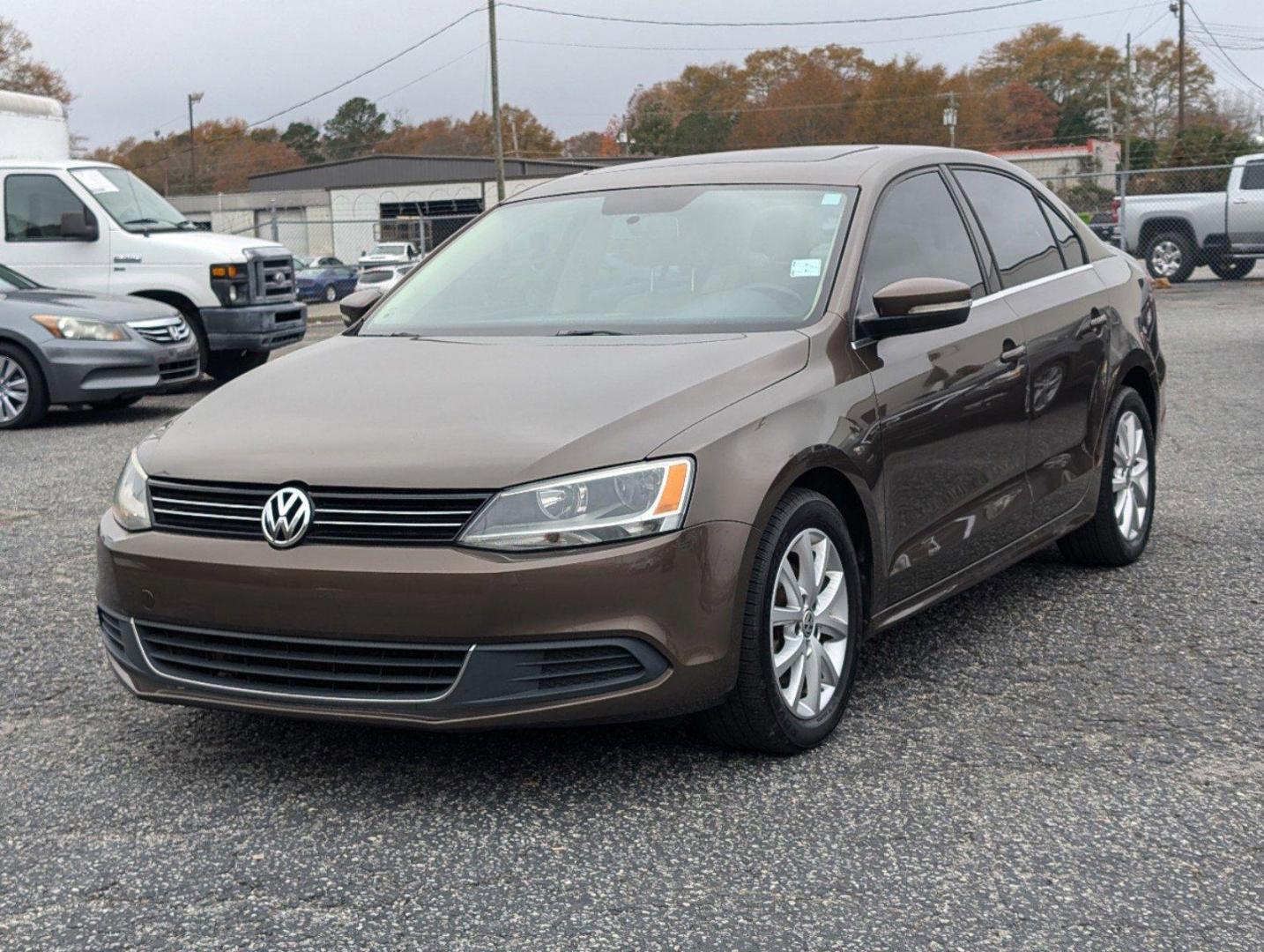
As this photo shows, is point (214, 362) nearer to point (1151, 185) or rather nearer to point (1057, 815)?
point (1057, 815)

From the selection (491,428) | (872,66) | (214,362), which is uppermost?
(872,66)

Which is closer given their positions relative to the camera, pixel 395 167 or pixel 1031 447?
pixel 1031 447

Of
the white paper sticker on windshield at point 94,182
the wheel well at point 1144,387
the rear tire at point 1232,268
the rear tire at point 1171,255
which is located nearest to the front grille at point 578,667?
the wheel well at point 1144,387

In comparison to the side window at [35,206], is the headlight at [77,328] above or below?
below

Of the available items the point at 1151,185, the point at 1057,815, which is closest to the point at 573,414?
the point at 1057,815

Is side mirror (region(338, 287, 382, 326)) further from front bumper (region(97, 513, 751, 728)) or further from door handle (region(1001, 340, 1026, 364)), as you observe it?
door handle (region(1001, 340, 1026, 364))

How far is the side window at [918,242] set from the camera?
15.6 feet

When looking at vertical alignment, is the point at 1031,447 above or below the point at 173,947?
above

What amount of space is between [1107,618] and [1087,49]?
106985mm

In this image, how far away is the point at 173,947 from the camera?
120 inches

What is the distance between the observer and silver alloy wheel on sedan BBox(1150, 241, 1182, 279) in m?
26.2

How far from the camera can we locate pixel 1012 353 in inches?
202

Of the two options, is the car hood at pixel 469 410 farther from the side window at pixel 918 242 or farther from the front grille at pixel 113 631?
the side window at pixel 918 242

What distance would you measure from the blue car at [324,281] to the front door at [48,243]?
2333cm
